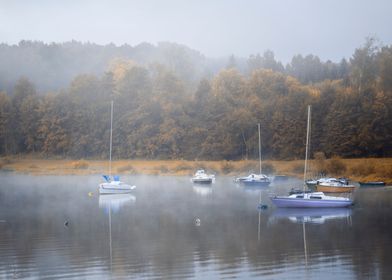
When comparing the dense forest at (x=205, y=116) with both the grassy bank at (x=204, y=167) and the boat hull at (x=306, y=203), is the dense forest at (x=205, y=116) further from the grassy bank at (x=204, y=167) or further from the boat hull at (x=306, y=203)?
the boat hull at (x=306, y=203)

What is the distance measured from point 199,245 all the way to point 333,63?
567ft

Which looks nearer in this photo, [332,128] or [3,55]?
[332,128]

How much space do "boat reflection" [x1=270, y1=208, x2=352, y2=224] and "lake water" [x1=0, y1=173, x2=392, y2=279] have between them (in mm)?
76

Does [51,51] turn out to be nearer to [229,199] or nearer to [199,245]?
[229,199]

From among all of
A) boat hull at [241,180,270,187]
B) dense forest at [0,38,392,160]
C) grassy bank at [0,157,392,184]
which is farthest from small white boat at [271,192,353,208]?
dense forest at [0,38,392,160]

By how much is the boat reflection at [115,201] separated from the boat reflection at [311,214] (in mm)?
13449

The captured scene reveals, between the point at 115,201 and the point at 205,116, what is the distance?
5429cm

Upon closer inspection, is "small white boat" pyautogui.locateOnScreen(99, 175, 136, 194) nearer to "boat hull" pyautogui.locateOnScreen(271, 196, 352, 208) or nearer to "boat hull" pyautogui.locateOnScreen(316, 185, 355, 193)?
"boat hull" pyautogui.locateOnScreen(271, 196, 352, 208)

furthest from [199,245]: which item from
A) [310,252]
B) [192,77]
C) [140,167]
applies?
[192,77]

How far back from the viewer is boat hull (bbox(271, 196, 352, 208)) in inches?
1868

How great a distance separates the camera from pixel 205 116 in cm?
10762

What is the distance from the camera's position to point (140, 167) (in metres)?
98.3

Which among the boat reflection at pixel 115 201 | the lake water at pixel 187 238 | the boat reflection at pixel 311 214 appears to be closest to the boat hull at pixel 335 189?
the lake water at pixel 187 238

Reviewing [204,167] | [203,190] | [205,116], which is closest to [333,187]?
[203,190]
